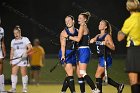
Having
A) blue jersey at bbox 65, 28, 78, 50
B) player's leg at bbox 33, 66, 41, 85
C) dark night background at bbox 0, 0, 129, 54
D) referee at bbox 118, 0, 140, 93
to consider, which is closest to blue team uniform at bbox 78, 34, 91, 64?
blue jersey at bbox 65, 28, 78, 50

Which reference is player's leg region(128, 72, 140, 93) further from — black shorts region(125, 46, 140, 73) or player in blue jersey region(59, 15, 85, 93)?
player in blue jersey region(59, 15, 85, 93)

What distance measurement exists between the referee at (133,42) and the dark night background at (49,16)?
376 inches

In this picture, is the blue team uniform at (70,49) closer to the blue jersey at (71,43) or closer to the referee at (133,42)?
the blue jersey at (71,43)

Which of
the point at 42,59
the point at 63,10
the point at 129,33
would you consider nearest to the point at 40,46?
the point at 42,59

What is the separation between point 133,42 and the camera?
21.7 ft

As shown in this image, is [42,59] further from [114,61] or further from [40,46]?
[114,61]

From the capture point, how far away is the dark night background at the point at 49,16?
1623 centimetres

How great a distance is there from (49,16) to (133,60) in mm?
10056

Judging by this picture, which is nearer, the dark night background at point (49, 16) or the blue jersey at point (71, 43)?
the blue jersey at point (71, 43)

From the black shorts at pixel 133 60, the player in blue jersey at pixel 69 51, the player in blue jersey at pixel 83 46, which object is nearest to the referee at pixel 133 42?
the black shorts at pixel 133 60

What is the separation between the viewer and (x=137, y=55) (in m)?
6.52

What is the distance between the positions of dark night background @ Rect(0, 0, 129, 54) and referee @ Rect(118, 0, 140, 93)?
9.55 meters

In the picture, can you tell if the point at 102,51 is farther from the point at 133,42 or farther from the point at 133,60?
the point at 133,60

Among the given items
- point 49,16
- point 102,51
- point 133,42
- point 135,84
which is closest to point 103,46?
point 102,51
